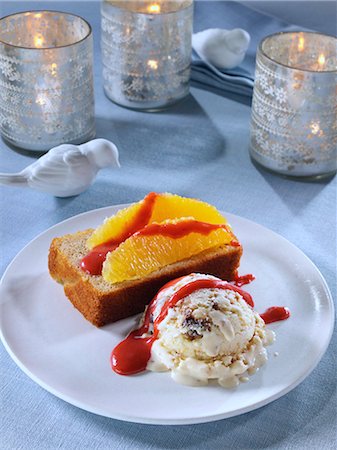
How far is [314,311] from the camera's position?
1.71 meters

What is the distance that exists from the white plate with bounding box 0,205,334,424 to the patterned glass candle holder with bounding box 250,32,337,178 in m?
0.46

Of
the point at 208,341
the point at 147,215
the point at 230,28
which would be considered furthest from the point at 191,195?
the point at 230,28

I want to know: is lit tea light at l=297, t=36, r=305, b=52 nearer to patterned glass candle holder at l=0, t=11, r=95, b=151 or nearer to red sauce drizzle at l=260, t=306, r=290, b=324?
patterned glass candle holder at l=0, t=11, r=95, b=151

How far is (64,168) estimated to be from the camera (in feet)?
6.93

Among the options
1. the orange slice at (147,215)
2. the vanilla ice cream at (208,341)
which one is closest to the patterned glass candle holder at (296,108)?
the orange slice at (147,215)

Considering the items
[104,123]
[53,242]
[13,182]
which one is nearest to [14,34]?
[104,123]

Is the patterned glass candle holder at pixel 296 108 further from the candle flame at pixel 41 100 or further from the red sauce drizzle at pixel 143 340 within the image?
the red sauce drizzle at pixel 143 340

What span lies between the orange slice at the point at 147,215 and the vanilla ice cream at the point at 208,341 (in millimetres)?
253

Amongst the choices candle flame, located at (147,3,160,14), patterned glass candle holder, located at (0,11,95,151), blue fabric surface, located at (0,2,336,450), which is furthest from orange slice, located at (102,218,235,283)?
candle flame, located at (147,3,160,14)

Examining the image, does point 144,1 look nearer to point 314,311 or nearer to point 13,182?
point 13,182

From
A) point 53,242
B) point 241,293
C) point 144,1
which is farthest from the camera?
point 144,1

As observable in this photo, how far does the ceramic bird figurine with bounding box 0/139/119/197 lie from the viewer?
2105 mm

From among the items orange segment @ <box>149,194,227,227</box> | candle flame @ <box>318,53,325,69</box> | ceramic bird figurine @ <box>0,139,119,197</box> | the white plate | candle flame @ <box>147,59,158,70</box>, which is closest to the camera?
the white plate

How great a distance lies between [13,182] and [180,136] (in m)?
0.70
